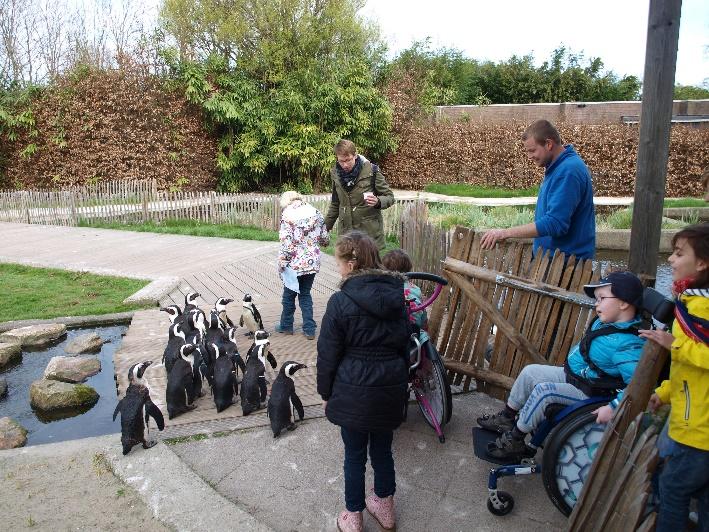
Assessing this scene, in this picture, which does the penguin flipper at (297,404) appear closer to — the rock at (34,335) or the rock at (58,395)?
the rock at (58,395)

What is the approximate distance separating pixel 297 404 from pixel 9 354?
11.8ft

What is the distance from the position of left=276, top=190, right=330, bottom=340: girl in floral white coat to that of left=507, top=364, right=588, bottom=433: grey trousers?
322 cm

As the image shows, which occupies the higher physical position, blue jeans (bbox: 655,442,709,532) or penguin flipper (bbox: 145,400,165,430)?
blue jeans (bbox: 655,442,709,532)

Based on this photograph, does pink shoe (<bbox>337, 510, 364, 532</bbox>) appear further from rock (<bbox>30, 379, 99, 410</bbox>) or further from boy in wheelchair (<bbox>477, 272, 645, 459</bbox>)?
rock (<bbox>30, 379, 99, 410</bbox>)

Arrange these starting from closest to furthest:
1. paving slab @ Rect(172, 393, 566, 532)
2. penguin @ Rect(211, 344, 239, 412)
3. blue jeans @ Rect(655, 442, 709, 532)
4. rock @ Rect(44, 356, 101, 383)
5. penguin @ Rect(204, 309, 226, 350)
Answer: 1. blue jeans @ Rect(655, 442, 709, 532)
2. paving slab @ Rect(172, 393, 566, 532)
3. penguin @ Rect(211, 344, 239, 412)
4. penguin @ Rect(204, 309, 226, 350)
5. rock @ Rect(44, 356, 101, 383)

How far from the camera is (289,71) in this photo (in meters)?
21.6

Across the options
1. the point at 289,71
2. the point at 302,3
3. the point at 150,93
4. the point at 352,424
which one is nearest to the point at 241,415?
the point at 352,424

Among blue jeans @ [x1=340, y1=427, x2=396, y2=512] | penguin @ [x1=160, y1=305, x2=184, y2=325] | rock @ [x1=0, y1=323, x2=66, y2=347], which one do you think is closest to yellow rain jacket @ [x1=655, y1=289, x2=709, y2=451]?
blue jeans @ [x1=340, y1=427, x2=396, y2=512]

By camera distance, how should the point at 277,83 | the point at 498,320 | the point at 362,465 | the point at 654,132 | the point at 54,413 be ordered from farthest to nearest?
the point at 277,83 < the point at 54,413 < the point at 498,320 < the point at 654,132 < the point at 362,465

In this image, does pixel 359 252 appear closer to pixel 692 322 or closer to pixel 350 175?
pixel 692 322

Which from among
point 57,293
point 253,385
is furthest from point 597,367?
point 57,293

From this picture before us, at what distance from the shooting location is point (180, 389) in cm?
440

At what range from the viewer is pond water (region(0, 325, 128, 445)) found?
15.2ft

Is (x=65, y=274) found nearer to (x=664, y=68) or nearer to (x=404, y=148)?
(x=664, y=68)
